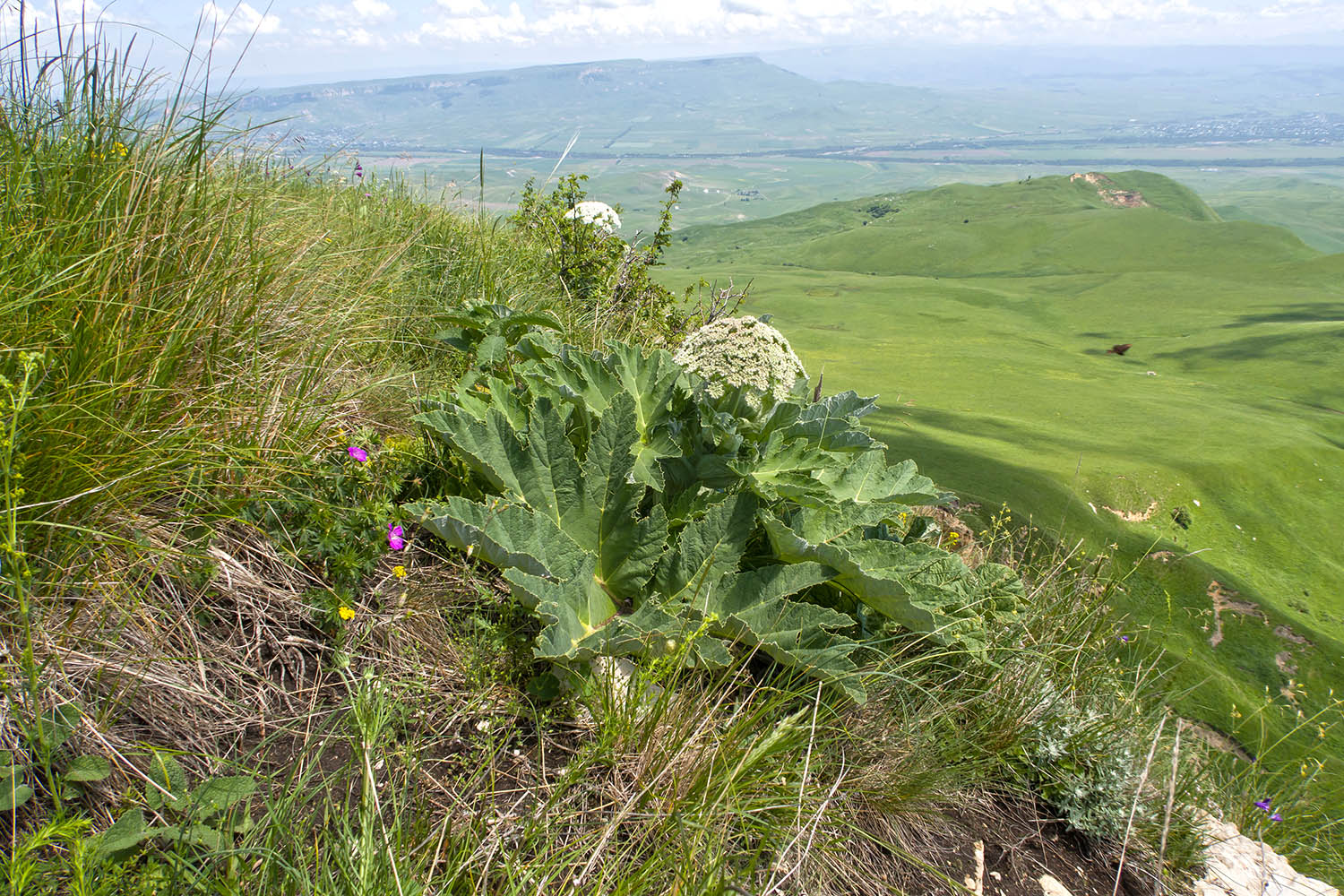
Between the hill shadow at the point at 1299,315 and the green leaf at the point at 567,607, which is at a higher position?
the green leaf at the point at 567,607

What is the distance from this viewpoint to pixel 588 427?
350 cm

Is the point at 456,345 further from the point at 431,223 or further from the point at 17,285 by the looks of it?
the point at 431,223

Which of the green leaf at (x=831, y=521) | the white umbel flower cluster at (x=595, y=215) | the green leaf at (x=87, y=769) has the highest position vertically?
the white umbel flower cluster at (x=595, y=215)

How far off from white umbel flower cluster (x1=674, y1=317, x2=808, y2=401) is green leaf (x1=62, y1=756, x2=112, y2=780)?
240 centimetres

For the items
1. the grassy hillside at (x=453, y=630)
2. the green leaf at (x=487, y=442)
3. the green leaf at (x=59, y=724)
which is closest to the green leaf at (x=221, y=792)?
the grassy hillside at (x=453, y=630)

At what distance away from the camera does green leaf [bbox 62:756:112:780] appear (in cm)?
181

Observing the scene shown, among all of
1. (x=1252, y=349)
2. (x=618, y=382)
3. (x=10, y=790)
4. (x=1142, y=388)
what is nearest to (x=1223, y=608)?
(x=618, y=382)

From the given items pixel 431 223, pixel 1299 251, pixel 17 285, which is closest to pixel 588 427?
pixel 17 285

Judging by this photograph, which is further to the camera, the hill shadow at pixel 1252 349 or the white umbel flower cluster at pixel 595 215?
the hill shadow at pixel 1252 349

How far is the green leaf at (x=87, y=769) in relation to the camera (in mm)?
1812

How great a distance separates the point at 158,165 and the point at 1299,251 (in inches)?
5846

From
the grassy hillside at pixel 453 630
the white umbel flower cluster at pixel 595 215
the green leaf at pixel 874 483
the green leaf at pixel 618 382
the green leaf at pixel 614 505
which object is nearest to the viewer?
the grassy hillside at pixel 453 630

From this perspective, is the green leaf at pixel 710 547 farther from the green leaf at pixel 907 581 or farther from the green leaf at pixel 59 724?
the green leaf at pixel 59 724

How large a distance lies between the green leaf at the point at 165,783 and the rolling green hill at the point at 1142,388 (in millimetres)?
3551
